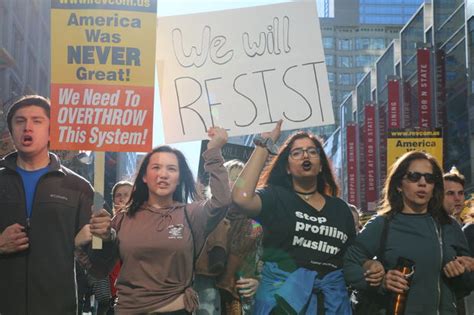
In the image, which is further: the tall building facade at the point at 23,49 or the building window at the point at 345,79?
the building window at the point at 345,79

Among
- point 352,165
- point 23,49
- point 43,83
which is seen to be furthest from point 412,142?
point 352,165

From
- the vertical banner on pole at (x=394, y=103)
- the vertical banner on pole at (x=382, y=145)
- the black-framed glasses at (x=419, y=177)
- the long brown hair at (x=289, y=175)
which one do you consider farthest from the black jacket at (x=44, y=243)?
the vertical banner on pole at (x=382, y=145)

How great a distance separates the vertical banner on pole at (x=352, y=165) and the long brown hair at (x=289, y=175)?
1980 inches

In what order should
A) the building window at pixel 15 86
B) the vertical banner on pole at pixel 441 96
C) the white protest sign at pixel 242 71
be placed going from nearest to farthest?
the white protest sign at pixel 242 71
the building window at pixel 15 86
the vertical banner on pole at pixel 441 96

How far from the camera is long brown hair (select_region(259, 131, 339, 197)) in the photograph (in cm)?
555

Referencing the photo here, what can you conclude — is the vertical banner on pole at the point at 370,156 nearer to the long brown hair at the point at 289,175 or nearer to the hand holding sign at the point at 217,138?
the long brown hair at the point at 289,175

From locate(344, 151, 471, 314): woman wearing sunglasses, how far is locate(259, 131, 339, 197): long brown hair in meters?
0.36

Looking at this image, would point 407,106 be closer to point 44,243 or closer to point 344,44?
point 44,243

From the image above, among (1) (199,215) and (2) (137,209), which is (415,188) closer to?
(1) (199,215)

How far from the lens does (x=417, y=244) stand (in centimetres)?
518

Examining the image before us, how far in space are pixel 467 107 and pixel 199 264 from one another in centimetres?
3225

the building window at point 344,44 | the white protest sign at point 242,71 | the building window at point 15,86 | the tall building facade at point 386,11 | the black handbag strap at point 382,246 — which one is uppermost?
the tall building facade at point 386,11

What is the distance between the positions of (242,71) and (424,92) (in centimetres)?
3352

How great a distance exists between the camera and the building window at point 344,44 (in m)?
141
